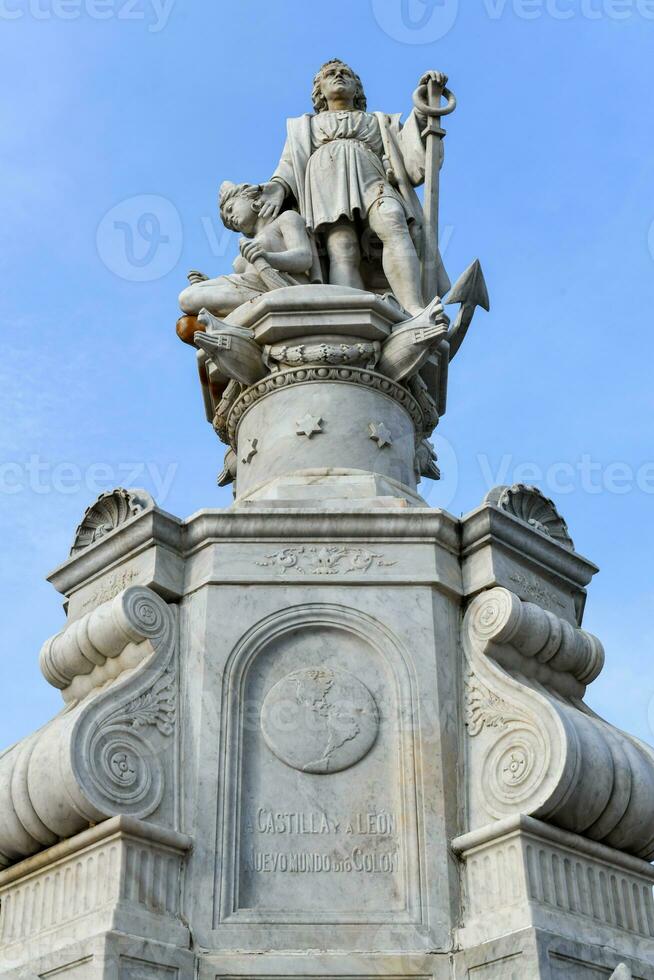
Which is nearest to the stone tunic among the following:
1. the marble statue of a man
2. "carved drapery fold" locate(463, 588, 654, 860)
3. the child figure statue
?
the marble statue of a man

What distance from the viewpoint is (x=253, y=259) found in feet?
47.0

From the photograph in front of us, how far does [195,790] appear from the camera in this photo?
390 inches

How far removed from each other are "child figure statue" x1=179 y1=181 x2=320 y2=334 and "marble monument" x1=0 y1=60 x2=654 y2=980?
2.13 metres

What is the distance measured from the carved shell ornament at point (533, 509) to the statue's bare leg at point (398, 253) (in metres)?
3.08

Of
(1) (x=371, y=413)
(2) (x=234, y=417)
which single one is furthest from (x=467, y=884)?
(2) (x=234, y=417)

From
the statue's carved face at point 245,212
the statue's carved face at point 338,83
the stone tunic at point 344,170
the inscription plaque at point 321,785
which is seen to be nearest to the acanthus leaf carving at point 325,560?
the inscription plaque at point 321,785

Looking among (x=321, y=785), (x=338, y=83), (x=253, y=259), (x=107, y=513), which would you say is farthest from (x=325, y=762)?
(x=338, y=83)

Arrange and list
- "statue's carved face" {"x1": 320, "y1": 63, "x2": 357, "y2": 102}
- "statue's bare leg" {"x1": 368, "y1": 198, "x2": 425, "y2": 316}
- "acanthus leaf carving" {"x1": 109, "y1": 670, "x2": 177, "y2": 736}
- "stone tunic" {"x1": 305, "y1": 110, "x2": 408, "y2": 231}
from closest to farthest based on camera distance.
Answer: "acanthus leaf carving" {"x1": 109, "y1": 670, "x2": 177, "y2": 736}, "statue's bare leg" {"x1": 368, "y1": 198, "x2": 425, "y2": 316}, "stone tunic" {"x1": 305, "y1": 110, "x2": 408, "y2": 231}, "statue's carved face" {"x1": 320, "y1": 63, "x2": 357, "y2": 102}

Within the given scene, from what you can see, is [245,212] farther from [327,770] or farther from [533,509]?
[327,770]

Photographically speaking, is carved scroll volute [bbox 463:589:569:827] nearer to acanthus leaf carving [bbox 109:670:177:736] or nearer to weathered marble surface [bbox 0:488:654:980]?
weathered marble surface [bbox 0:488:654:980]

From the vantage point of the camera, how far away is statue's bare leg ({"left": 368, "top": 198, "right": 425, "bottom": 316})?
14.5 metres

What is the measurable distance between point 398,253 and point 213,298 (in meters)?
2.10

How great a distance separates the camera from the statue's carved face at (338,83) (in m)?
16.4

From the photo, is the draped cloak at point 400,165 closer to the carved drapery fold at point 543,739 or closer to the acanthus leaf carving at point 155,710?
the carved drapery fold at point 543,739
